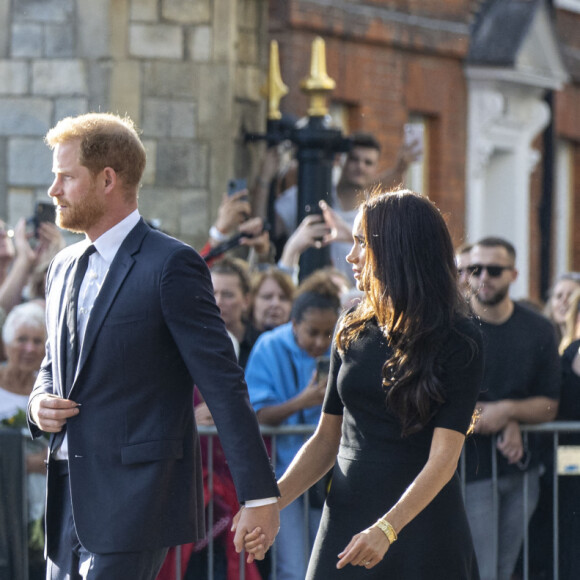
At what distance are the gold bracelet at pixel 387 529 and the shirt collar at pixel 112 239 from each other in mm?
1072

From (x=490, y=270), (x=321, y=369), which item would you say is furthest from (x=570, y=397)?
(x=321, y=369)

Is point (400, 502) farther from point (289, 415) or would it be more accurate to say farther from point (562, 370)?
point (562, 370)

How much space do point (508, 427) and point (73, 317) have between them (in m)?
2.85

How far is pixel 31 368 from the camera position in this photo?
678 centimetres

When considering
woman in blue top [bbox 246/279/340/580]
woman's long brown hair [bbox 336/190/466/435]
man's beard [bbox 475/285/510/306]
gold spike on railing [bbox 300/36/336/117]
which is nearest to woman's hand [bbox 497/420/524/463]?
man's beard [bbox 475/285/510/306]

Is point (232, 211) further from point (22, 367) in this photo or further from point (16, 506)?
point (16, 506)

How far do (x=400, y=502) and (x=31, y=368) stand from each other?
330 cm

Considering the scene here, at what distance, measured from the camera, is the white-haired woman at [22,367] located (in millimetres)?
6203

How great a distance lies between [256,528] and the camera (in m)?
3.96

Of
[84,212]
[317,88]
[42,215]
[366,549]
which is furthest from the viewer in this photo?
[317,88]

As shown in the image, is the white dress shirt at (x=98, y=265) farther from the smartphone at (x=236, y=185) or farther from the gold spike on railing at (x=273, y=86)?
the gold spike on railing at (x=273, y=86)

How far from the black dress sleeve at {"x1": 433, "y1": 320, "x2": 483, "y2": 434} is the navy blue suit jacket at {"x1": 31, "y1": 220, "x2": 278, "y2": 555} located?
531 mm

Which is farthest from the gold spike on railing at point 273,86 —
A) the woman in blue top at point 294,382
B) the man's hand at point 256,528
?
the man's hand at point 256,528

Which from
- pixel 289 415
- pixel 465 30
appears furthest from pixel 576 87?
pixel 289 415
